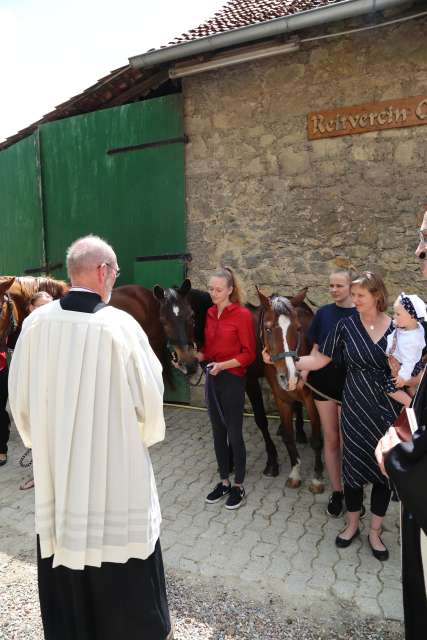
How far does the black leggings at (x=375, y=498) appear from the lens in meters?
3.08

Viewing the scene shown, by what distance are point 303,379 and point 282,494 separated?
1240 millimetres

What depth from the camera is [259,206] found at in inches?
226

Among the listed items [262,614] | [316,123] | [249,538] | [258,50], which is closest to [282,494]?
[249,538]

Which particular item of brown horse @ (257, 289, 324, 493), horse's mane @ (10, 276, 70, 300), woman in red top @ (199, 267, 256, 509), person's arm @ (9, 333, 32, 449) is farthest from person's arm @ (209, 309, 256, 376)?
horse's mane @ (10, 276, 70, 300)

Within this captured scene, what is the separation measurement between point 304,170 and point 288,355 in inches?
113

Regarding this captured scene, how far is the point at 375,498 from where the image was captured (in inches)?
122

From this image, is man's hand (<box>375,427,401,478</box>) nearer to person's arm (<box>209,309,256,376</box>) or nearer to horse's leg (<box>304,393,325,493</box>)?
person's arm (<box>209,309,256,376</box>)

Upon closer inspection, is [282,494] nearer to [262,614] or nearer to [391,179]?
[262,614]

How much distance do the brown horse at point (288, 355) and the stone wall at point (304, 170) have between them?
4.84ft

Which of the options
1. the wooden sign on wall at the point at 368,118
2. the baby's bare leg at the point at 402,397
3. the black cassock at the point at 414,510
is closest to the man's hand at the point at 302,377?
the baby's bare leg at the point at 402,397

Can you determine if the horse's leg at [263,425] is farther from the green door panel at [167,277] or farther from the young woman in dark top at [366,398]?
the green door panel at [167,277]

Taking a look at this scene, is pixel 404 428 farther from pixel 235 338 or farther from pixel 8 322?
pixel 8 322

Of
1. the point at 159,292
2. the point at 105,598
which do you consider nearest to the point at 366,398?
the point at 105,598

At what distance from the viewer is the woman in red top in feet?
12.5
